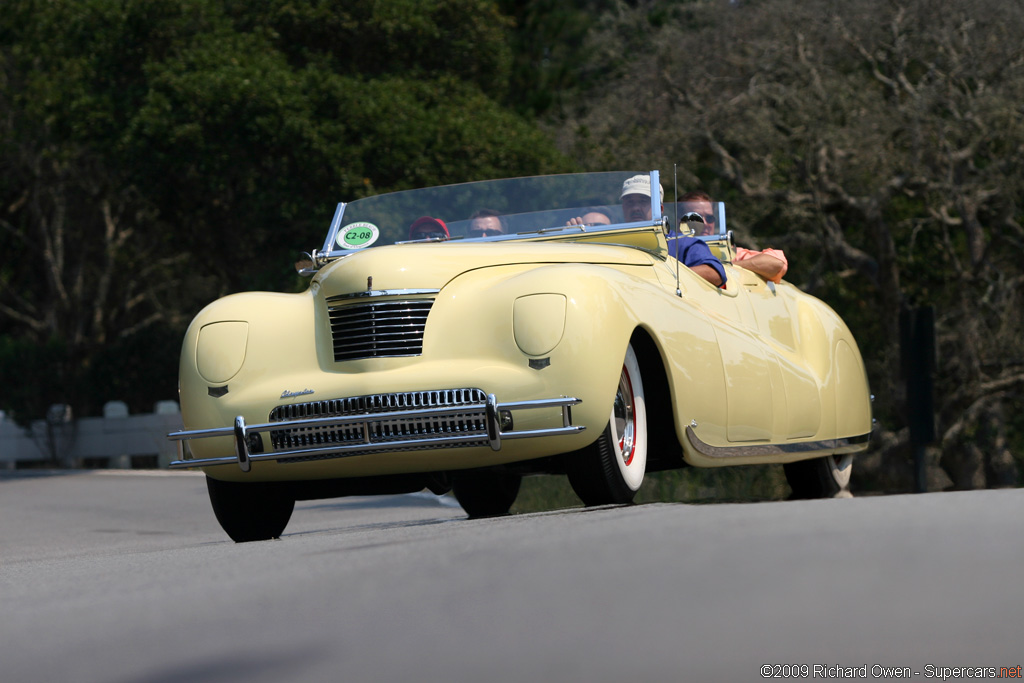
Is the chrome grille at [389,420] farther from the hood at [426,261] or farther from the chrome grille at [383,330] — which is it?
the hood at [426,261]

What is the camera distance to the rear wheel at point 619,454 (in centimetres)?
555

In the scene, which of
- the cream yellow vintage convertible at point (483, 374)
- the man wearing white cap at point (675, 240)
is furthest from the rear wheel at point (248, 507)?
the man wearing white cap at point (675, 240)

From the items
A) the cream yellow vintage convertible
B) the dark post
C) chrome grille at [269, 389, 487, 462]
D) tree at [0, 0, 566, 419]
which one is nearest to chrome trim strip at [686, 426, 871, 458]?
the cream yellow vintage convertible

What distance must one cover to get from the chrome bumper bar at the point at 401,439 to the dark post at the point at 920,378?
6617 mm

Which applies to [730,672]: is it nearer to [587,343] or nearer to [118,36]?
[587,343]

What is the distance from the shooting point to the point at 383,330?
566 cm

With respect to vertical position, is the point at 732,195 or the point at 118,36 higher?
the point at 118,36

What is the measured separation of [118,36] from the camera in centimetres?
2105

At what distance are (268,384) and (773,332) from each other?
3.00 meters

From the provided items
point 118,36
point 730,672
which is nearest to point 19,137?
point 118,36

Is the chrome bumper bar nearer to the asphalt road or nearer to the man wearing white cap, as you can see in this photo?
the asphalt road

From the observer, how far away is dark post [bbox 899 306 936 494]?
11.1 metres

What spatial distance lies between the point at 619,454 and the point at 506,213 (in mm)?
2007

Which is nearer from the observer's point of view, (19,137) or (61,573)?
(61,573)
